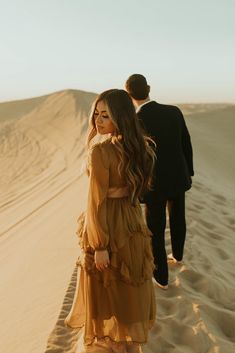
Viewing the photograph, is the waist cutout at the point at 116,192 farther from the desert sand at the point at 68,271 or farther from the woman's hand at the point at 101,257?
the desert sand at the point at 68,271

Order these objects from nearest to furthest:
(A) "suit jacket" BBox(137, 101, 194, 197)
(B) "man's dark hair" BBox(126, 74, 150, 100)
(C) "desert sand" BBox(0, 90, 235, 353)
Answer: (C) "desert sand" BBox(0, 90, 235, 353)
(B) "man's dark hair" BBox(126, 74, 150, 100)
(A) "suit jacket" BBox(137, 101, 194, 197)

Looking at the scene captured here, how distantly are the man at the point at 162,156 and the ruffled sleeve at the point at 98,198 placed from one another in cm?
107

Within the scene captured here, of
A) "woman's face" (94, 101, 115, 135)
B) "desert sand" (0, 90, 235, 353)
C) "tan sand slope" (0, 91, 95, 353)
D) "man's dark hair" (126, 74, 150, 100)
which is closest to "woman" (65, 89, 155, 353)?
"woman's face" (94, 101, 115, 135)

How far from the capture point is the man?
12.4 ft

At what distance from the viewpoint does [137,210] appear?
2.95 metres

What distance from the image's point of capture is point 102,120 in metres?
2.77

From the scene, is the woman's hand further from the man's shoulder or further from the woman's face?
the man's shoulder

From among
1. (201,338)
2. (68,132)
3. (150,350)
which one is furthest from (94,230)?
(68,132)

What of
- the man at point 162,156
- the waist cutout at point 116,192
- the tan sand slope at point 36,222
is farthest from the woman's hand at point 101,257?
the man at point 162,156

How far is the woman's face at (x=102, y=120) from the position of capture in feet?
9.04

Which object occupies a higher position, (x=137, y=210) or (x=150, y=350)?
(x=137, y=210)

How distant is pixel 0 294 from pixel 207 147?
1369 centimetres

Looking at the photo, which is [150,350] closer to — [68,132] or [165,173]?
[165,173]

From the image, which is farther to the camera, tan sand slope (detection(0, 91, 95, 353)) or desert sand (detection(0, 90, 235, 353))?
tan sand slope (detection(0, 91, 95, 353))
